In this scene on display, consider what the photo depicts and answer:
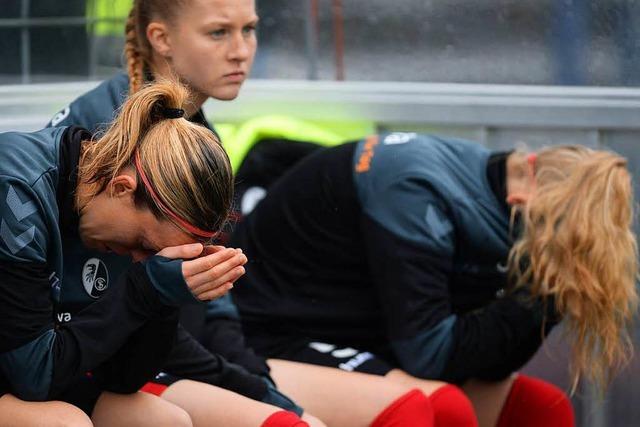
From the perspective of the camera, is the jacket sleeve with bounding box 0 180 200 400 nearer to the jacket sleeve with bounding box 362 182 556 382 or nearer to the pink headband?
the pink headband

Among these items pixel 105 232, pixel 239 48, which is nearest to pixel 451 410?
pixel 239 48

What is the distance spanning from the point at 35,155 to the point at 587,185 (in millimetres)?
1215

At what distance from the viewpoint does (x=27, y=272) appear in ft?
6.75

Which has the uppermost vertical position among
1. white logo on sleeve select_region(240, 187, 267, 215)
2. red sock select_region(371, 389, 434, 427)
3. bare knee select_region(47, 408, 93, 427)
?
bare knee select_region(47, 408, 93, 427)

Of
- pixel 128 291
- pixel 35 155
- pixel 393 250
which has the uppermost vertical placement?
pixel 35 155

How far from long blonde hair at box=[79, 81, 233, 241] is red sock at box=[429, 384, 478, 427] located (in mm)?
826

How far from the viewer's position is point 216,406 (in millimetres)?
2359

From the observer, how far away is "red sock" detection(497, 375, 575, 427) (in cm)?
303

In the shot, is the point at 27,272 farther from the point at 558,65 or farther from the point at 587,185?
the point at 558,65

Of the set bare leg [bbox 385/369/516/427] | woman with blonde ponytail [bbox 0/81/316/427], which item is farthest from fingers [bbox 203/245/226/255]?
bare leg [bbox 385/369/516/427]

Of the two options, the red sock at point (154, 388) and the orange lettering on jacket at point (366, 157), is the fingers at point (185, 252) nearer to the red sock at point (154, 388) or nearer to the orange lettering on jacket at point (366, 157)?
the red sock at point (154, 388)

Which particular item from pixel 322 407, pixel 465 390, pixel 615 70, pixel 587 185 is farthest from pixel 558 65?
pixel 322 407

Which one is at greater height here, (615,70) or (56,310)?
(615,70)

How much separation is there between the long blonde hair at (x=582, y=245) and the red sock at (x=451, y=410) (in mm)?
235
